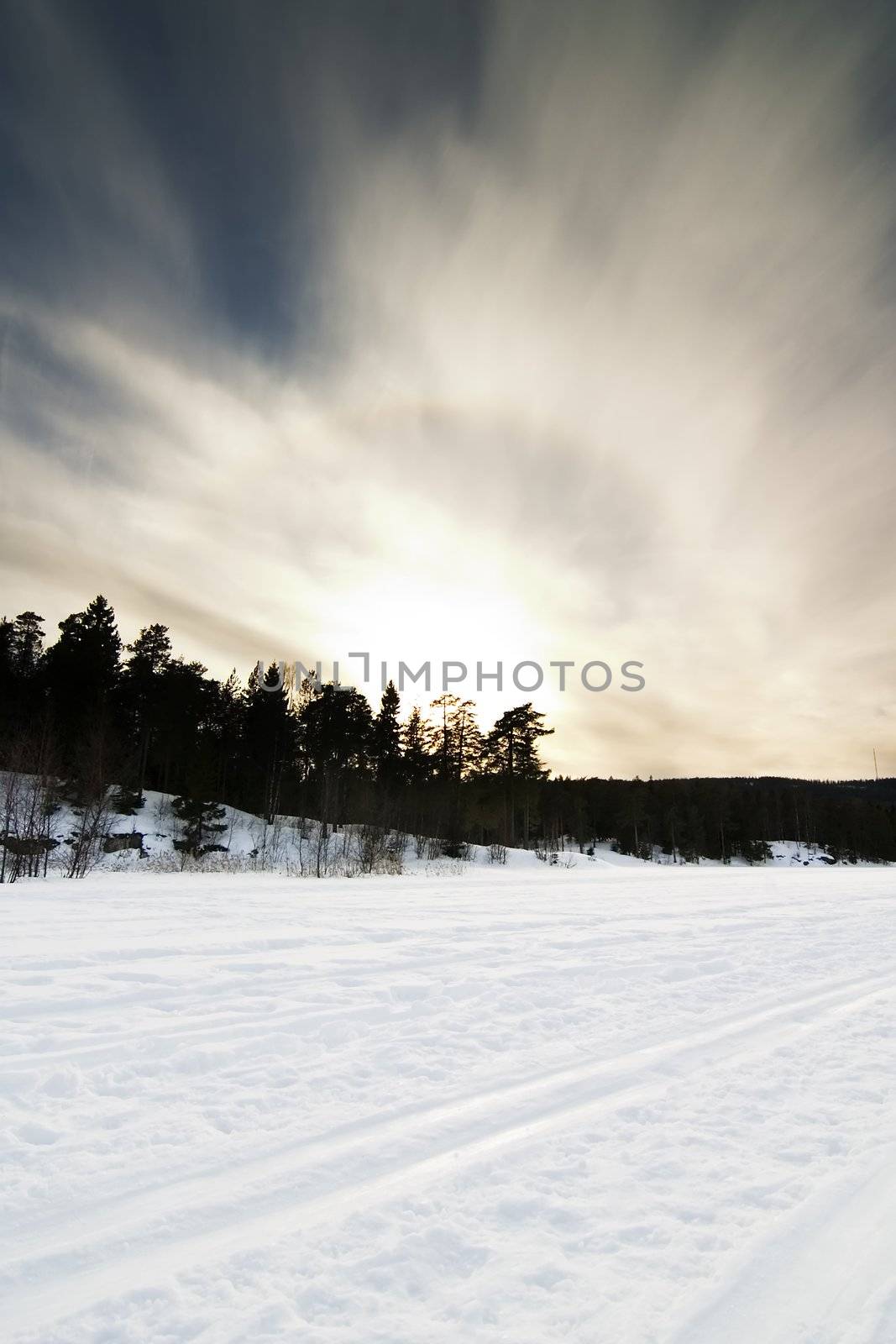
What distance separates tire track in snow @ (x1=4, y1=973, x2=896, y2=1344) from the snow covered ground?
11 mm

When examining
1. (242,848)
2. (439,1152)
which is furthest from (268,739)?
(439,1152)

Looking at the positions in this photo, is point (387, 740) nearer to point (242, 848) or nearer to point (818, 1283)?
point (242, 848)

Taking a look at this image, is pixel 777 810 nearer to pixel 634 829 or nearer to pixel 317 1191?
pixel 634 829

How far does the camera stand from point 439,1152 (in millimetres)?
2920

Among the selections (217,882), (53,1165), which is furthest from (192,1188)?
(217,882)

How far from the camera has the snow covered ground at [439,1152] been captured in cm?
204

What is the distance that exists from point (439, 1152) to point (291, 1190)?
2.20ft

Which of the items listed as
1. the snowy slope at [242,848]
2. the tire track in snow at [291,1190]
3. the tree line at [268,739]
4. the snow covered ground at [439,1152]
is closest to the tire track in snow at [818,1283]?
the snow covered ground at [439,1152]

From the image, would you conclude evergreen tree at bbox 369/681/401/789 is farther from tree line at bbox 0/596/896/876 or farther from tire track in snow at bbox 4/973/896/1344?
tire track in snow at bbox 4/973/896/1344

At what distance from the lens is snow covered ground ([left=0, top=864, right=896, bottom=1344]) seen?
6.68 feet

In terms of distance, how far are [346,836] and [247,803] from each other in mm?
24287

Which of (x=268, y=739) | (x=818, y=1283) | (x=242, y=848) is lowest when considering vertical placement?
(x=242, y=848)

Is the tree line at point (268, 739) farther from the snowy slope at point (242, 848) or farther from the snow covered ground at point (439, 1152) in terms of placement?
the snow covered ground at point (439, 1152)

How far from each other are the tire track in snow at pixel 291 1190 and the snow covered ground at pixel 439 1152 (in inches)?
0.4
